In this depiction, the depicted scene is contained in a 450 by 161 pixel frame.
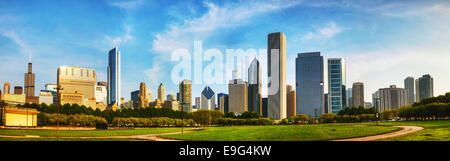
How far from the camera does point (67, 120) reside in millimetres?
95875

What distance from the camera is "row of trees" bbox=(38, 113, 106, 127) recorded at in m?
89.2

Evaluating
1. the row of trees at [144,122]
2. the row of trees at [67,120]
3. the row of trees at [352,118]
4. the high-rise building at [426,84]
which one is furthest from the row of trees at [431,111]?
the row of trees at [67,120]

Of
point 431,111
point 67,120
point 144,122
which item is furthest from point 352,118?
point 67,120

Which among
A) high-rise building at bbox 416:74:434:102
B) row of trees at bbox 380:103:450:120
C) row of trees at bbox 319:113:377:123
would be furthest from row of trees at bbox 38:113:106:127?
high-rise building at bbox 416:74:434:102

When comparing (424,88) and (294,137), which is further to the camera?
(424,88)

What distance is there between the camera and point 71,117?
98.1 m

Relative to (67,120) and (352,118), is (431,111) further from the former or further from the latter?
(67,120)

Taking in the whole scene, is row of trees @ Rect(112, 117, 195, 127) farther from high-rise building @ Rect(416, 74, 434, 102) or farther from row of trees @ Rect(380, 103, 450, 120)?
high-rise building @ Rect(416, 74, 434, 102)

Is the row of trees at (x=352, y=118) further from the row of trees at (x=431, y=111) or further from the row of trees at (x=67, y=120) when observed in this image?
the row of trees at (x=67, y=120)

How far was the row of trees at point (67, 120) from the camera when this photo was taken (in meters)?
89.2

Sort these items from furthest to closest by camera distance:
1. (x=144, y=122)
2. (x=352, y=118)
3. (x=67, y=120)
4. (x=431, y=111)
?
(x=144, y=122)
(x=352, y=118)
(x=67, y=120)
(x=431, y=111)
